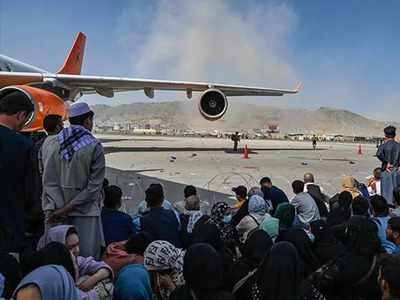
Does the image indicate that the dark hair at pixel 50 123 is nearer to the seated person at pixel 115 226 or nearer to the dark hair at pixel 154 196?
the seated person at pixel 115 226

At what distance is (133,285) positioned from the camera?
2.09 meters

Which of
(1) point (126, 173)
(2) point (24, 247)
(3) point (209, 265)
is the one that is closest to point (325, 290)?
(3) point (209, 265)

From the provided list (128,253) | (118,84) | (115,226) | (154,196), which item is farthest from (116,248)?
(118,84)

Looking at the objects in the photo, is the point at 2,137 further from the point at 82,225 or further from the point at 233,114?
the point at 233,114

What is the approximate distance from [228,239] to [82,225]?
5.23ft

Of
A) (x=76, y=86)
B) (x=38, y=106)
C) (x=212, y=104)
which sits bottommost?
(x=38, y=106)

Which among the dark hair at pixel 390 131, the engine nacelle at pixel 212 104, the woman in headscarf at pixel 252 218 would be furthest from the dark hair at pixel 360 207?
the engine nacelle at pixel 212 104

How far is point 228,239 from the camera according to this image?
11.9ft

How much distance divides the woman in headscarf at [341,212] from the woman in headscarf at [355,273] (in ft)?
4.88

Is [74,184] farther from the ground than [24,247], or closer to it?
farther from the ground

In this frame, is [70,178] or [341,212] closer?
[70,178]

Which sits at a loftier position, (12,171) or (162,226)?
(12,171)

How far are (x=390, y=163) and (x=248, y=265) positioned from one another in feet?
13.8

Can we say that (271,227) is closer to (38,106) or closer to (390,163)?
(390,163)
